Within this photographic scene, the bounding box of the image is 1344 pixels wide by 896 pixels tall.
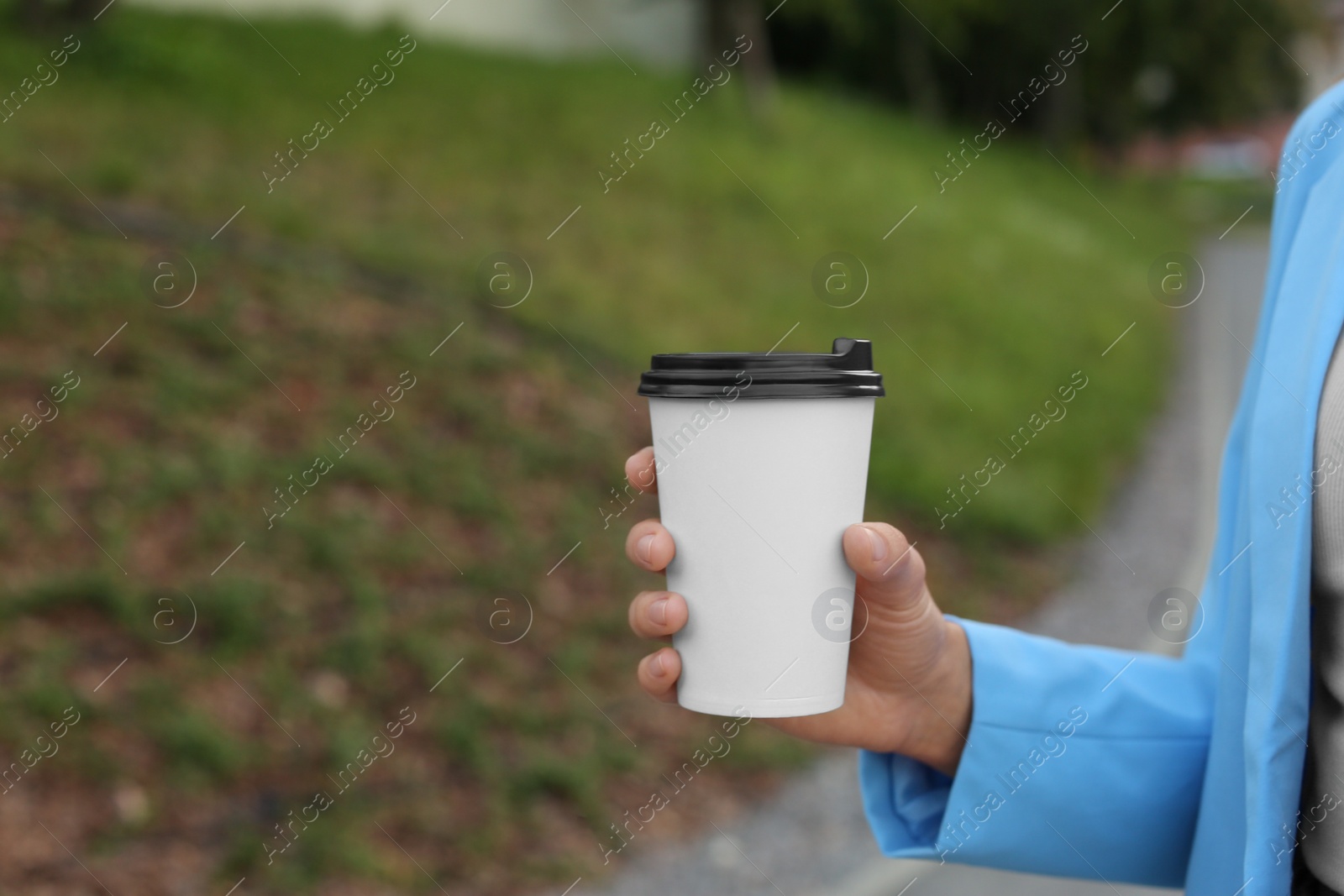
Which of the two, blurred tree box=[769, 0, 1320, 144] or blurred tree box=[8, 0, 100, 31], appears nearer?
blurred tree box=[8, 0, 100, 31]

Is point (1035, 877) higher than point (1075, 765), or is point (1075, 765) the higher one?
point (1035, 877)

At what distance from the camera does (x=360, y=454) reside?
5.13m

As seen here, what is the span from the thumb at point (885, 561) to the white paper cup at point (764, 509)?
0.18 feet

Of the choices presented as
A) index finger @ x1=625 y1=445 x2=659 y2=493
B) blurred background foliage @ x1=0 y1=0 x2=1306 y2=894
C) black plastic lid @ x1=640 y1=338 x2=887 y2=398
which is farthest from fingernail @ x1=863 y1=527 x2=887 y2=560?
blurred background foliage @ x1=0 y1=0 x2=1306 y2=894

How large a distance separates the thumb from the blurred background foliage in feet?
8.90

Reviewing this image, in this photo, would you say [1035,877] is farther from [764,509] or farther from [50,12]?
[50,12]

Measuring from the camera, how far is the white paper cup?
4.51 ft

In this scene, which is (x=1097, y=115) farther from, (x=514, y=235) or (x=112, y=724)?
(x=112, y=724)

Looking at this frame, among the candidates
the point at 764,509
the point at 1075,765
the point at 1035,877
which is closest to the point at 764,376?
the point at 764,509

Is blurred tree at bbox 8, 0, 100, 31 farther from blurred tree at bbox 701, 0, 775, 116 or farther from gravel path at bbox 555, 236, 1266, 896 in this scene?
gravel path at bbox 555, 236, 1266, 896

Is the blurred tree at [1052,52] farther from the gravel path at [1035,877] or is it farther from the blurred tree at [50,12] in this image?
the blurred tree at [50,12]

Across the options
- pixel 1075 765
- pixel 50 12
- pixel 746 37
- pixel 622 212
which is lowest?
pixel 1075 765

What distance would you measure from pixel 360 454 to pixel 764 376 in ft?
13.3

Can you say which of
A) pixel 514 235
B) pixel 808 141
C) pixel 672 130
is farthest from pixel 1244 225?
pixel 514 235
